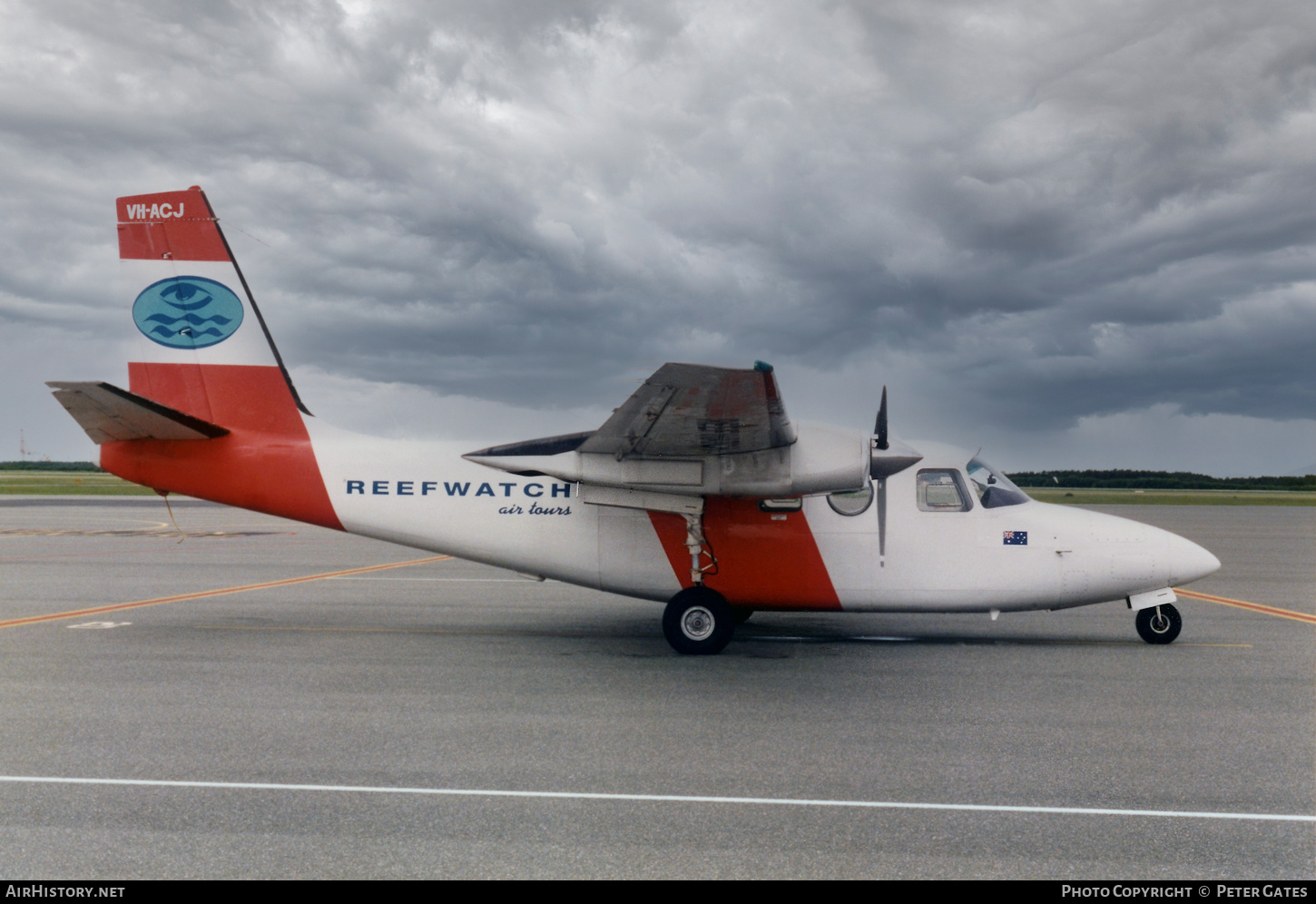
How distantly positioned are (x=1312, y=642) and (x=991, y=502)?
428cm

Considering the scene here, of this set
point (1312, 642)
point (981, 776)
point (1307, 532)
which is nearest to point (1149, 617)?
point (1312, 642)

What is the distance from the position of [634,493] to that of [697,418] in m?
1.79

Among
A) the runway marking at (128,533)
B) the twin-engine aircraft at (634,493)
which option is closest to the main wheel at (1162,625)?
the twin-engine aircraft at (634,493)

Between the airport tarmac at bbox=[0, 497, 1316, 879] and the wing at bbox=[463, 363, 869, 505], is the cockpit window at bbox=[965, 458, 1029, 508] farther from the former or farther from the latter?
the wing at bbox=[463, 363, 869, 505]

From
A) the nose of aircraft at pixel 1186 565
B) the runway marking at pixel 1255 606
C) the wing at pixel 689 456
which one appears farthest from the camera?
the runway marking at pixel 1255 606

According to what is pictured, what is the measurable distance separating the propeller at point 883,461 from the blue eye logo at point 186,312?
8.27m

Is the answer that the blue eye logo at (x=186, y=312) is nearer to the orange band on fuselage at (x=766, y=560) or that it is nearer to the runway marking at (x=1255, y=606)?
the orange band on fuselage at (x=766, y=560)

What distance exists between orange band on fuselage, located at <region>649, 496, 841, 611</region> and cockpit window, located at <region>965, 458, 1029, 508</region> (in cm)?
206

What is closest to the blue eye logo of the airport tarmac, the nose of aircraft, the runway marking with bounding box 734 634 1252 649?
the airport tarmac

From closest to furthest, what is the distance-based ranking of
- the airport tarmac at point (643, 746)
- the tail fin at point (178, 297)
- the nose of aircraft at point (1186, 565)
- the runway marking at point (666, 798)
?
1. the airport tarmac at point (643, 746)
2. the runway marking at point (666, 798)
3. the nose of aircraft at point (1186, 565)
4. the tail fin at point (178, 297)

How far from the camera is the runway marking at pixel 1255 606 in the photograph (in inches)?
488
